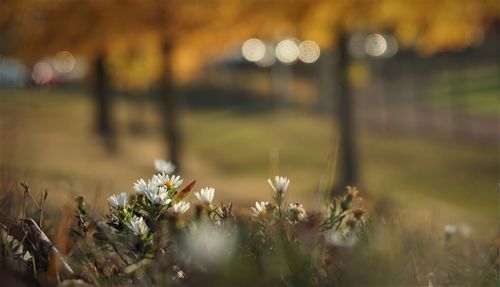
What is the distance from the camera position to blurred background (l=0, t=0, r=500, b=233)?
15086 mm

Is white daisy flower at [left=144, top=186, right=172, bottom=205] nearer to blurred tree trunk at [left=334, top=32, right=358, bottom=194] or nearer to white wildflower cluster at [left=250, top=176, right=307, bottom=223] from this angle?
white wildflower cluster at [left=250, top=176, right=307, bottom=223]

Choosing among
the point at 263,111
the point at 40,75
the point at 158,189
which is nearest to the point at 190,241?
the point at 158,189

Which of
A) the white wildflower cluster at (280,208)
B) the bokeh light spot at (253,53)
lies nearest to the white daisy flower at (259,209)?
the white wildflower cluster at (280,208)

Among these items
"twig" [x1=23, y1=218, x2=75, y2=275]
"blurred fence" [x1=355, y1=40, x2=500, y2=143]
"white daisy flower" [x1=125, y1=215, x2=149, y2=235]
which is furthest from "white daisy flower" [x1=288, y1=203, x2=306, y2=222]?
"blurred fence" [x1=355, y1=40, x2=500, y2=143]

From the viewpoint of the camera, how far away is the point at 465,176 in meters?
21.6

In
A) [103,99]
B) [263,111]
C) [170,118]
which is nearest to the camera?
[170,118]

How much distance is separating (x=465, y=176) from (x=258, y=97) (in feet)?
100

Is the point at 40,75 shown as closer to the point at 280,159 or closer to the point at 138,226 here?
the point at 138,226

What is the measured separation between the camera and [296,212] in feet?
6.18

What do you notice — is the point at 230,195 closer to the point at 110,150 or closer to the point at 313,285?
the point at 110,150

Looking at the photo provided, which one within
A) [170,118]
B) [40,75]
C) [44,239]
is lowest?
[170,118]

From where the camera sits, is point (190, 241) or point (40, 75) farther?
point (40, 75)

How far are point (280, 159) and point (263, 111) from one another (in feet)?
59.0

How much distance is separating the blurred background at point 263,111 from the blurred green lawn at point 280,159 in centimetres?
7
